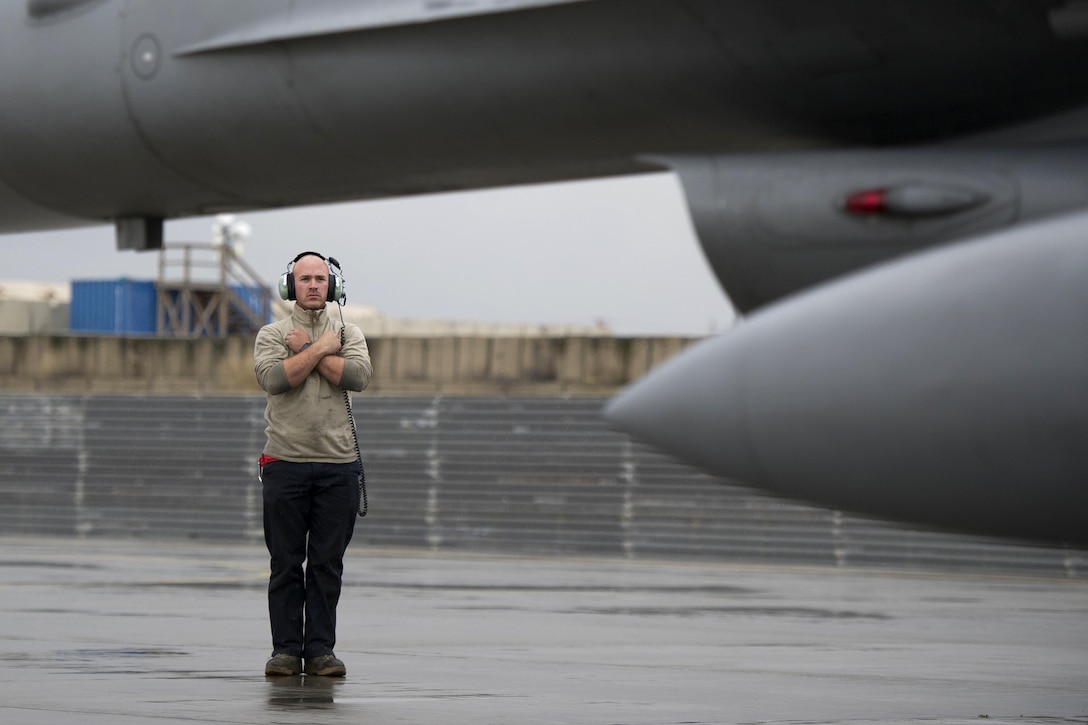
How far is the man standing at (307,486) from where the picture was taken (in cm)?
751

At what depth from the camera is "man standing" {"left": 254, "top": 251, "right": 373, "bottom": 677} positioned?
751cm

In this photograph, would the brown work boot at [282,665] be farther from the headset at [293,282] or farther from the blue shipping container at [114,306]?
the blue shipping container at [114,306]

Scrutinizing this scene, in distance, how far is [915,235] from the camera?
741 centimetres

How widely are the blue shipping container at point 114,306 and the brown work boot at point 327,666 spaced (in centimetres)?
4162

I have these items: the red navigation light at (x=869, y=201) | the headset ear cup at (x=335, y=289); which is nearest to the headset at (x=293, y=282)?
the headset ear cup at (x=335, y=289)

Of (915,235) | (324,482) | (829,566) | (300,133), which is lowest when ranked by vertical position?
Result: (829,566)

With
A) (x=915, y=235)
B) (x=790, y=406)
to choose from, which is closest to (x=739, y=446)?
(x=790, y=406)

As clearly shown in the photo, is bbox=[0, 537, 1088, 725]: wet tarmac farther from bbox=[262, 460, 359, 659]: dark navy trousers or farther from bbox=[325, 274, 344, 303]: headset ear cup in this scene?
bbox=[325, 274, 344, 303]: headset ear cup

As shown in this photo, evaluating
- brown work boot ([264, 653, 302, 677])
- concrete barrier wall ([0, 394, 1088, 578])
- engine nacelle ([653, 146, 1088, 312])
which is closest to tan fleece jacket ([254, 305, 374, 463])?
brown work boot ([264, 653, 302, 677])

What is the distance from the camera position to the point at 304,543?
300 inches

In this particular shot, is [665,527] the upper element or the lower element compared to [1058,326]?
lower

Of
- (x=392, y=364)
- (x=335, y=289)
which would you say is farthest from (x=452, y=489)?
(x=335, y=289)

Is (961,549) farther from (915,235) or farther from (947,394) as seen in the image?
(947,394)

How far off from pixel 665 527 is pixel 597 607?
7.99 meters
